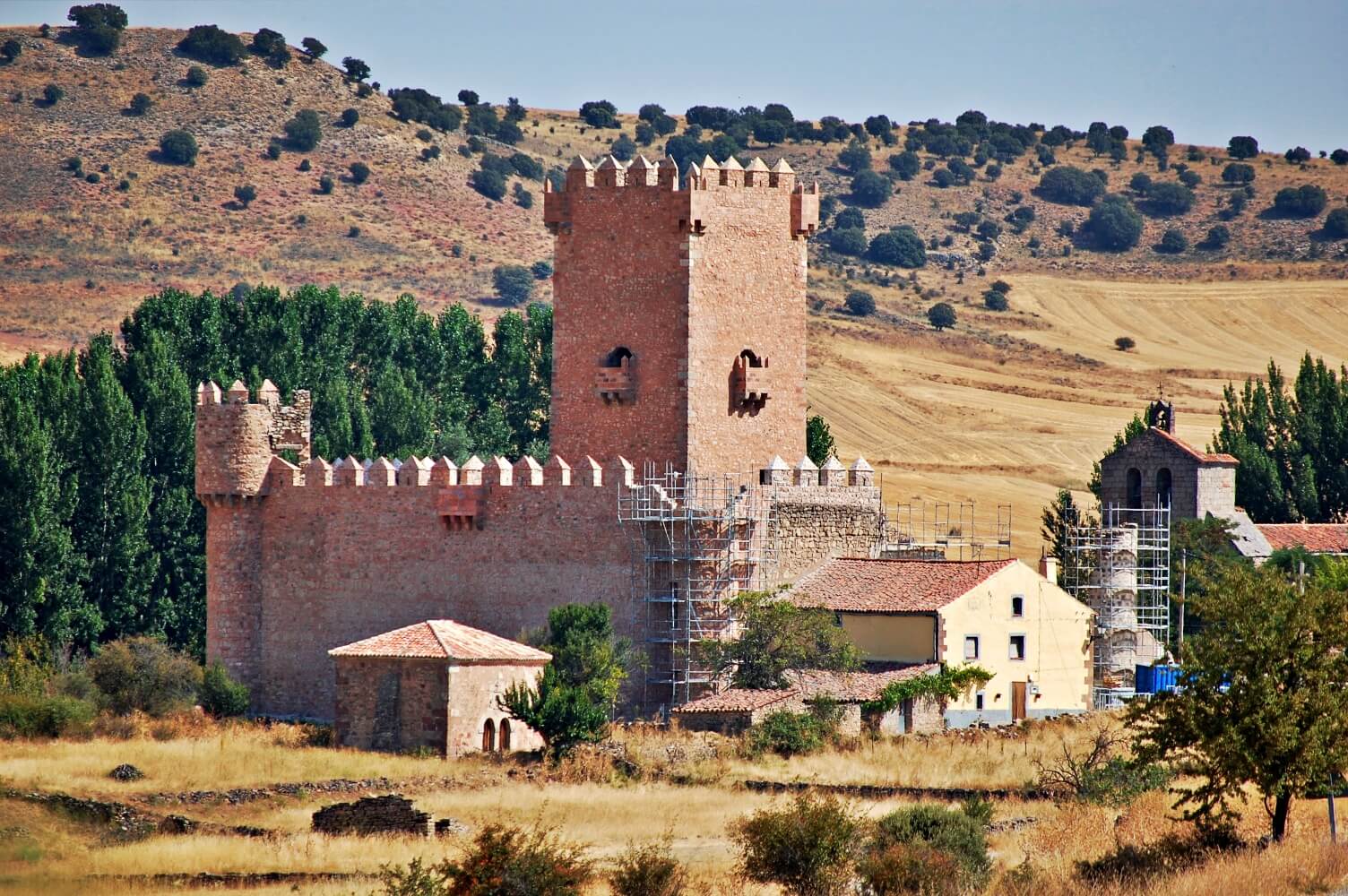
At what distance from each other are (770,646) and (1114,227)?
241 ft

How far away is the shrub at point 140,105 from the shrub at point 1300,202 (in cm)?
5040

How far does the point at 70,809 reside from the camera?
31.9 m

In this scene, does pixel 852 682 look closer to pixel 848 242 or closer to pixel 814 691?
pixel 814 691

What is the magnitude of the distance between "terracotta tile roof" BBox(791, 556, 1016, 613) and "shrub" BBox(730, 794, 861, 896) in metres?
14.7

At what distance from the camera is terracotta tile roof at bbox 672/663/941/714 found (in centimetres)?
3997

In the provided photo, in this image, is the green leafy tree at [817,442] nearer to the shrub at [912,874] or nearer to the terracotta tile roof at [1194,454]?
the terracotta tile roof at [1194,454]

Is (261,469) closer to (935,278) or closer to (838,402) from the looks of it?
(838,402)

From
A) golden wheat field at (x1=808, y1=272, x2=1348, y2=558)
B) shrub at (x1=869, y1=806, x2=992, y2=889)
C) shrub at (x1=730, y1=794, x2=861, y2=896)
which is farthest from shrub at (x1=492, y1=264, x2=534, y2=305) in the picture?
shrub at (x1=730, y1=794, x2=861, y2=896)

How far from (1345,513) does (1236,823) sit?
32.1 metres

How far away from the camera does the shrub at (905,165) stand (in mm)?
121312

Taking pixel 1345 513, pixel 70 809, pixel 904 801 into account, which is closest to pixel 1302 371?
pixel 1345 513

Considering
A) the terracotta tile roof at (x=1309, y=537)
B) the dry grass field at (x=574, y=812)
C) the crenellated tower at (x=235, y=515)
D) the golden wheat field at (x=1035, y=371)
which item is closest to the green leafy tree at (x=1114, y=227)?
the golden wheat field at (x=1035, y=371)

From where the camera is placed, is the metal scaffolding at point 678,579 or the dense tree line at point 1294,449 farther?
the dense tree line at point 1294,449

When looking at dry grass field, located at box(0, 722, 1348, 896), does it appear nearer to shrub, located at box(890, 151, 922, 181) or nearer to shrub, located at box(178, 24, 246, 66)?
shrub, located at box(178, 24, 246, 66)
